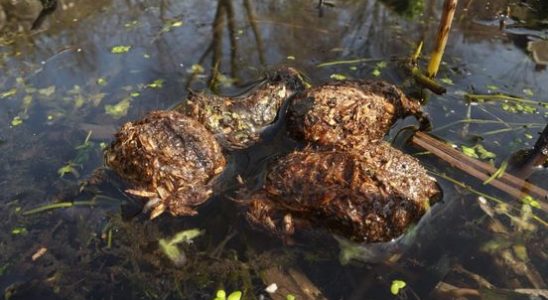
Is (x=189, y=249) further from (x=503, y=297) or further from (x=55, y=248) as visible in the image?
(x=503, y=297)

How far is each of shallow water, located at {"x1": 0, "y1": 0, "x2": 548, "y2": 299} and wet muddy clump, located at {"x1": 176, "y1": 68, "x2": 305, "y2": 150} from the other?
0.23 meters

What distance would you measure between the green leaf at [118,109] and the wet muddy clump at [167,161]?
1285 mm

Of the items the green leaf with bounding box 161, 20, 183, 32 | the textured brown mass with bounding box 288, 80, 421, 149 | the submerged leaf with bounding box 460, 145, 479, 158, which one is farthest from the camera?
the green leaf with bounding box 161, 20, 183, 32

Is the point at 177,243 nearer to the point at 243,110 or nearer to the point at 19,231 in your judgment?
the point at 19,231

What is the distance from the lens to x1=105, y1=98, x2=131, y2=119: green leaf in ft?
16.9

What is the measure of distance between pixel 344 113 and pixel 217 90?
6.92 feet

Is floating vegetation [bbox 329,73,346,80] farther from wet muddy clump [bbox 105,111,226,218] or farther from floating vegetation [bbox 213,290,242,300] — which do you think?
floating vegetation [bbox 213,290,242,300]

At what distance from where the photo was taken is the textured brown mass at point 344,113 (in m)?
4.13

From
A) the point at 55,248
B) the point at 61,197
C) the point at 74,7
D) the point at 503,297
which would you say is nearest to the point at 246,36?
the point at 74,7

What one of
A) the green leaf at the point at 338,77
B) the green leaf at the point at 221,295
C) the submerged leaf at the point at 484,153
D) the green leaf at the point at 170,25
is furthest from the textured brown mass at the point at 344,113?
the green leaf at the point at 170,25

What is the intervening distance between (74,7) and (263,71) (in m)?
4.13

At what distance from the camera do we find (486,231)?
3752mm

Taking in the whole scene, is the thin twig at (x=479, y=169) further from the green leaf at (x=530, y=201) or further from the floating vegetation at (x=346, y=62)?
the floating vegetation at (x=346, y=62)


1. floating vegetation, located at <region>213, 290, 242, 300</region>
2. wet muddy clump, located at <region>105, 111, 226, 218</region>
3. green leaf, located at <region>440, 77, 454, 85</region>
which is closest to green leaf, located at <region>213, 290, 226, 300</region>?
floating vegetation, located at <region>213, 290, 242, 300</region>
